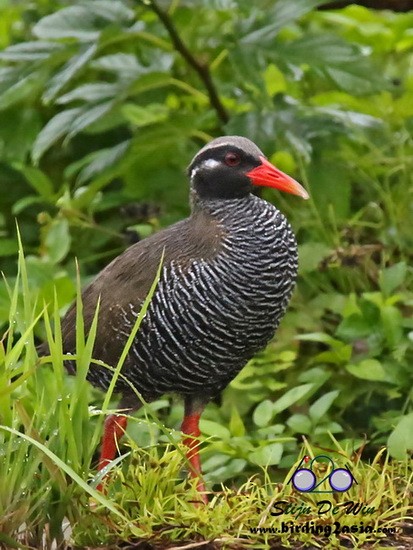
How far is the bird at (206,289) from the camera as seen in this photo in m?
3.45

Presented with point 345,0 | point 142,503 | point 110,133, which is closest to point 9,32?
point 110,133

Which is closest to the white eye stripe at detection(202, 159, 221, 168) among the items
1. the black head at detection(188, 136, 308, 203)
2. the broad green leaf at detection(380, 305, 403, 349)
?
the black head at detection(188, 136, 308, 203)

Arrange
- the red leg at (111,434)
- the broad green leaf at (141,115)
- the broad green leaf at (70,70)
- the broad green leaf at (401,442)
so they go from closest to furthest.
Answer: the broad green leaf at (401,442) < the red leg at (111,434) < the broad green leaf at (70,70) < the broad green leaf at (141,115)

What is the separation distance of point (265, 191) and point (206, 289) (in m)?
1.98

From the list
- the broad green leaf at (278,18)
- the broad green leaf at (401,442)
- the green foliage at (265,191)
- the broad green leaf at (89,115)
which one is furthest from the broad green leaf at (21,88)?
the broad green leaf at (401,442)

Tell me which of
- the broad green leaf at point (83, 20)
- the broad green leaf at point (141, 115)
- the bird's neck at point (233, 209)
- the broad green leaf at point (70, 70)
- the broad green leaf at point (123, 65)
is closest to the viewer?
the bird's neck at point (233, 209)

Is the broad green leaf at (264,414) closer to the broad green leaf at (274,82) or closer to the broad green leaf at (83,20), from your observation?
the broad green leaf at (83,20)

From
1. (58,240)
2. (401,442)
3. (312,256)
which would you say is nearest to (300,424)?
(401,442)

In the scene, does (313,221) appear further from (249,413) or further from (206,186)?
(206,186)

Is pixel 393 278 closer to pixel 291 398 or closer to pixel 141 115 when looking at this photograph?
pixel 291 398

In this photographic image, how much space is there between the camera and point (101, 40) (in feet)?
15.4

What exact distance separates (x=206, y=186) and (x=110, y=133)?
2.59 metres

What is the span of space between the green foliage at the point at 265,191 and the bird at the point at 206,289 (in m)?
0.20

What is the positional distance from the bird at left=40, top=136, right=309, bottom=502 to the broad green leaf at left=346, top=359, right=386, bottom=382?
0.76 m
